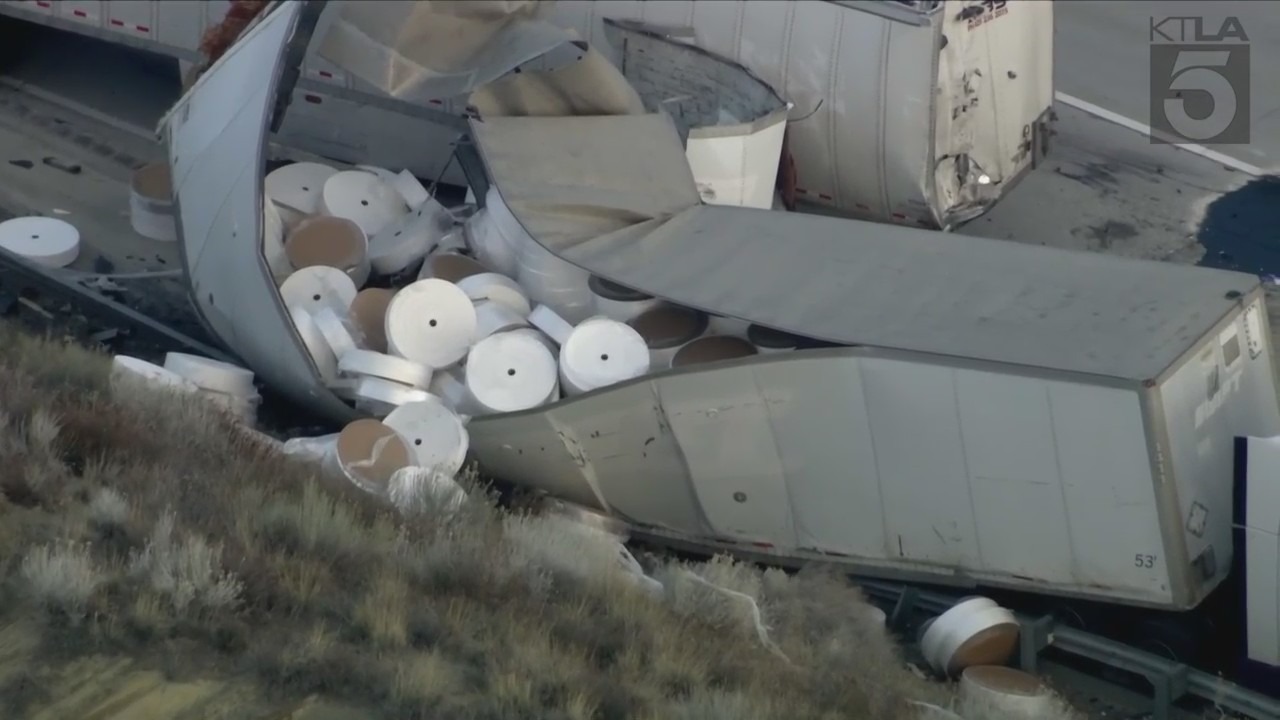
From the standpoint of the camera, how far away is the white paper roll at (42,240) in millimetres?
11836

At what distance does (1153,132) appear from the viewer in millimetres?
16219

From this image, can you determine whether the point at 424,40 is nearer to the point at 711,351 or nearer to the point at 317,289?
the point at 317,289

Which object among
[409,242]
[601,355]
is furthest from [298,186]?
[601,355]

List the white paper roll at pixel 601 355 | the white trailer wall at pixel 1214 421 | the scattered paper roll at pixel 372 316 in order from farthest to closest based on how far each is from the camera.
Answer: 1. the scattered paper roll at pixel 372 316
2. the white paper roll at pixel 601 355
3. the white trailer wall at pixel 1214 421

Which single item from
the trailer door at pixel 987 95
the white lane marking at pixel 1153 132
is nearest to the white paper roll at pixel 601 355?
the trailer door at pixel 987 95

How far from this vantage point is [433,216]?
11688mm

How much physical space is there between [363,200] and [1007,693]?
20.7 feet

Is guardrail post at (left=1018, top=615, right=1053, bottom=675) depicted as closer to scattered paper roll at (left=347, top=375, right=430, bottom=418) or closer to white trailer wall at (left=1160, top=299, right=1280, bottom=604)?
white trailer wall at (left=1160, top=299, right=1280, bottom=604)

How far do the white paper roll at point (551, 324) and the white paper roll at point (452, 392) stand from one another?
0.61 meters

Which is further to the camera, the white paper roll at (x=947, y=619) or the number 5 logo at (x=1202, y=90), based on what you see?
the number 5 logo at (x=1202, y=90)

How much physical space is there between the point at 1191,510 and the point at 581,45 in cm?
503

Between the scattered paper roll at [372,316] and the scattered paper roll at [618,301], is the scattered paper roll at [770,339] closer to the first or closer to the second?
the scattered paper roll at [618,301]

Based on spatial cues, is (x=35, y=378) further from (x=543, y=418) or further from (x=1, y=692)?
(x=1, y=692)

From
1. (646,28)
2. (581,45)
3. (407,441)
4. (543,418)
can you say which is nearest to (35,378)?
(407,441)
